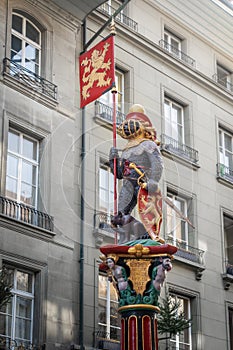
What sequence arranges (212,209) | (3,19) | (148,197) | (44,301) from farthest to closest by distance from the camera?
(212,209) < (3,19) < (44,301) < (148,197)

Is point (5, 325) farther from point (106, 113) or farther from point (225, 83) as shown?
point (225, 83)

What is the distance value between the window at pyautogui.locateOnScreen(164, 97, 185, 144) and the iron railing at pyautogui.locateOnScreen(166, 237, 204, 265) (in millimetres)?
4108

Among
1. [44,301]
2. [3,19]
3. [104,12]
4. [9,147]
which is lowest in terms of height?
[44,301]

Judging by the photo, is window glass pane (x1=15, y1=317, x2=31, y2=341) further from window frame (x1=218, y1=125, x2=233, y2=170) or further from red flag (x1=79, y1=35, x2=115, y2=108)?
window frame (x1=218, y1=125, x2=233, y2=170)

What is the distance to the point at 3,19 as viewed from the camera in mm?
24062

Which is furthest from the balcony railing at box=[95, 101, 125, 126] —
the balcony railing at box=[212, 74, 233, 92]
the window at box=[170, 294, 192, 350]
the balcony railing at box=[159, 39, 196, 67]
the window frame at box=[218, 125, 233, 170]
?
the balcony railing at box=[212, 74, 233, 92]

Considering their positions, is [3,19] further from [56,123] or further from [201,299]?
[201,299]

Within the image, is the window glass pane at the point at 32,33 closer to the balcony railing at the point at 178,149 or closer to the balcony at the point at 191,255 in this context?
the balcony railing at the point at 178,149

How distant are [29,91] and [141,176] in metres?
10.4

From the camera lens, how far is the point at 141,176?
561 inches

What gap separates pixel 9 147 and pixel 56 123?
2076 mm

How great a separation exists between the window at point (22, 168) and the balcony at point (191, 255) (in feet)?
19.2

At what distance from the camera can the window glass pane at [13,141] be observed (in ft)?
76.5

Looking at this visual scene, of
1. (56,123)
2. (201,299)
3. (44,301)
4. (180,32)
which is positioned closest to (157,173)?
(44,301)
